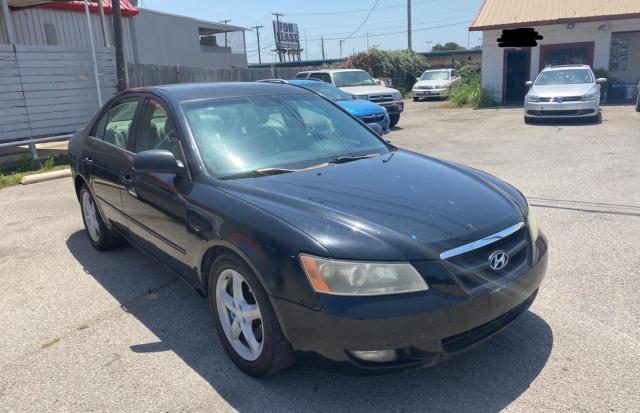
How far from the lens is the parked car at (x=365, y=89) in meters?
14.8

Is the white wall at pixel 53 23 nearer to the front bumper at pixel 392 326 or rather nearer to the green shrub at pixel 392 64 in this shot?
the green shrub at pixel 392 64

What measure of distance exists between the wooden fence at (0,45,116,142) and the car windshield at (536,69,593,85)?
11.6 meters

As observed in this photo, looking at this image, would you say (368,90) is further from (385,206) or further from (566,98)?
(385,206)

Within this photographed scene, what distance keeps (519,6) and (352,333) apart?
903 inches

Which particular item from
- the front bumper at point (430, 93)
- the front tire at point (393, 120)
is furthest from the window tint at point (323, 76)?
the front bumper at point (430, 93)

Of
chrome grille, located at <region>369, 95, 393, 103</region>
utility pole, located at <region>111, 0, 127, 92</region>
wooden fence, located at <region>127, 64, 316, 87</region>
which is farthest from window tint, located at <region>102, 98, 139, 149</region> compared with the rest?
chrome grille, located at <region>369, 95, 393, 103</region>

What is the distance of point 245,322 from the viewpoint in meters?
2.94

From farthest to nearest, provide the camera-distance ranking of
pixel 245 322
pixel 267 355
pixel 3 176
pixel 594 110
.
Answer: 1. pixel 594 110
2. pixel 3 176
3. pixel 245 322
4. pixel 267 355

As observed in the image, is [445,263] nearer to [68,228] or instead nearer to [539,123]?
[68,228]

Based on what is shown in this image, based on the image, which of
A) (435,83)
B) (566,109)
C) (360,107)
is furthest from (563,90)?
(435,83)

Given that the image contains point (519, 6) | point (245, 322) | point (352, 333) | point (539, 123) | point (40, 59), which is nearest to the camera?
point (352, 333)

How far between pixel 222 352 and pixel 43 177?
760cm

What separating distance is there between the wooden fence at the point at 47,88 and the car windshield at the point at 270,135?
8658mm

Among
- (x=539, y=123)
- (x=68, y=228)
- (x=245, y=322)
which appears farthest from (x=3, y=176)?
(x=539, y=123)
